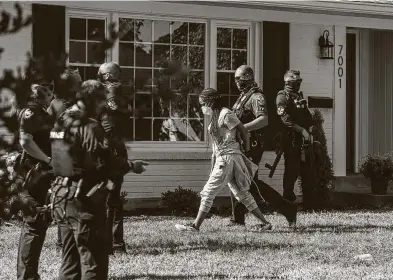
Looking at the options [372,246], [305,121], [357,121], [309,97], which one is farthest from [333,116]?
[372,246]

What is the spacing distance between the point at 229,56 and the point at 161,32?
4.00 ft

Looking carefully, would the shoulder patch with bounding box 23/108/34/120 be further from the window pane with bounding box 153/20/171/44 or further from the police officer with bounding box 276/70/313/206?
the window pane with bounding box 153/20/171/44

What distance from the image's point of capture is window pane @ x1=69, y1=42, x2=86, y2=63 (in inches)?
470

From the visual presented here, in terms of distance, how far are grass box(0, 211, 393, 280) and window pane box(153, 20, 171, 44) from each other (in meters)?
3.39

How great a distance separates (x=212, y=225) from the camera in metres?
10.2

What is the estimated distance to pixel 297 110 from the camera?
1084cm

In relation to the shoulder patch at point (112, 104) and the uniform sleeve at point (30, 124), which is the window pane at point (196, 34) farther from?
the uniform sleeve at point (30, 124)

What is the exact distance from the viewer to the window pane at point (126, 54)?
12547 mm

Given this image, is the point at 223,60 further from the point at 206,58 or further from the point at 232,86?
the point at 232,86

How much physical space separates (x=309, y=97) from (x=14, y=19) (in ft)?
37.8

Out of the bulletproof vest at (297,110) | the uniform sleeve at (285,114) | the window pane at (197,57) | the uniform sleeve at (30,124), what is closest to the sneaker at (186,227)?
the uniform sleeve at (285,114)

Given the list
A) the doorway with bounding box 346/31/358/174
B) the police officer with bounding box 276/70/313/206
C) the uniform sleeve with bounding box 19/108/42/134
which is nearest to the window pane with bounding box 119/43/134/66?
the police officer with bounding box 276/70/313/206

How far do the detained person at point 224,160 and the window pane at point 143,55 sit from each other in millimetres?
3543

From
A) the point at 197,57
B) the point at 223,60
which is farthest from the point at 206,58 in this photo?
the point at 223,60
